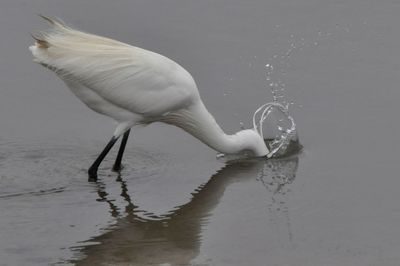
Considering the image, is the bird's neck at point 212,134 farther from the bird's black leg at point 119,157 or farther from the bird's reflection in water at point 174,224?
the bird's black leg at point 119,157

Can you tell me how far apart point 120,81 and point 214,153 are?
1466 mm

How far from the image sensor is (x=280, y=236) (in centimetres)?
851

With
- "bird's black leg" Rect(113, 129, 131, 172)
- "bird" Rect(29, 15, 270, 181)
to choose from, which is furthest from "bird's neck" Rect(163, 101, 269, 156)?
"bird's black leg" Rect(113, 129, 131, 172)

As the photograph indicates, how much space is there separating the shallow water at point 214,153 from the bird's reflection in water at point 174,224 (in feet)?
0.06

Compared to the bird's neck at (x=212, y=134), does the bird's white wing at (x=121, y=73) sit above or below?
above

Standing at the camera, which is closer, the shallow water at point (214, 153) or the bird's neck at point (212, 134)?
the shallow water at point (214, 153)

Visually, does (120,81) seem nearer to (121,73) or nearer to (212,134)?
(121,73)

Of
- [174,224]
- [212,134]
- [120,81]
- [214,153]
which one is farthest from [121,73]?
[174,224]

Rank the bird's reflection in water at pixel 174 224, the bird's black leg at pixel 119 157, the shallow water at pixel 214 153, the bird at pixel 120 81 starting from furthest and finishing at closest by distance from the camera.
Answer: the bird's black leg at pixel 119 157
the bird at pixel 120 81
the shallow water at pixel 214 153
the bird's reflection in water at pixel 174 224

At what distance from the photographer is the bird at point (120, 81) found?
9.77 meters

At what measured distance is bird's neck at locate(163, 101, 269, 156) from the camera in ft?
33.3

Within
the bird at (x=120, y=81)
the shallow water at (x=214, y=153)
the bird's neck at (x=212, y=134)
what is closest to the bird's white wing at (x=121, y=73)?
the bird at (x=120, y=81)

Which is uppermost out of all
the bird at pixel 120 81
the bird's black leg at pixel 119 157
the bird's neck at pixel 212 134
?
the bird at pixel 120 81

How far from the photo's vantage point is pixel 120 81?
9906mm
